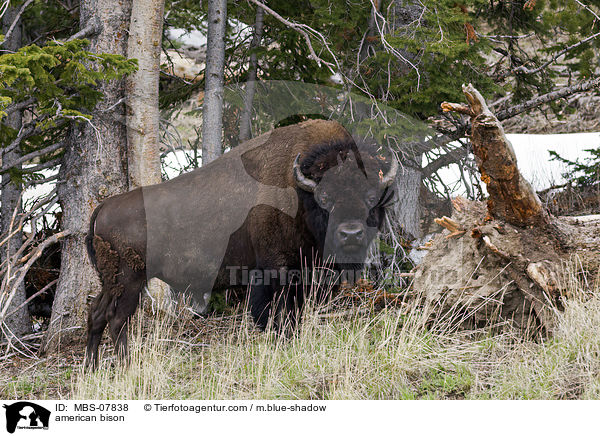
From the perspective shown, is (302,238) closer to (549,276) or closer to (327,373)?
(327,373)

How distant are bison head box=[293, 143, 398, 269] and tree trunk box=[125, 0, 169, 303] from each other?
2197mm

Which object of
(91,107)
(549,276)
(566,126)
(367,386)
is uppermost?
(566,126)

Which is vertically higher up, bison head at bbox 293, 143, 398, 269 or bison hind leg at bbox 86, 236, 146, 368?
bison head at bbox 293, 143, 398, 269

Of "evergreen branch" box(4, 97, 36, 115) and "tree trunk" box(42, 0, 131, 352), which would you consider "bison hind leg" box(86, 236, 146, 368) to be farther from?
"evergreen branch" box(4, 97, 36, 115)

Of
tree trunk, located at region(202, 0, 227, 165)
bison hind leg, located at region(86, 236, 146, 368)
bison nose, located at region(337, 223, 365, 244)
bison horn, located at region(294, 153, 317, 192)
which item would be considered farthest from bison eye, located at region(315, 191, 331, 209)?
tree trunk, located at region(202, 0, 227, 165)

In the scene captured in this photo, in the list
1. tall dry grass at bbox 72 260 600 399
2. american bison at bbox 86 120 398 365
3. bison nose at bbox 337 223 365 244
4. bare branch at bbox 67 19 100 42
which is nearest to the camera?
tall dry grass at bbox 72 260 600 399

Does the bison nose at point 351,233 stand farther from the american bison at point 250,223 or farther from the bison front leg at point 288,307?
the bison front leg at point 288,307

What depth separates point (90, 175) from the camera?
7.36 m

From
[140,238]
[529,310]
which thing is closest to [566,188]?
[529,310]

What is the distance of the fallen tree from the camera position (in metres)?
5.18

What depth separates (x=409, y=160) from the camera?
26.9ft

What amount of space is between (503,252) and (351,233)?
4.75 ft

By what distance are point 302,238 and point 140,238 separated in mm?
1776
